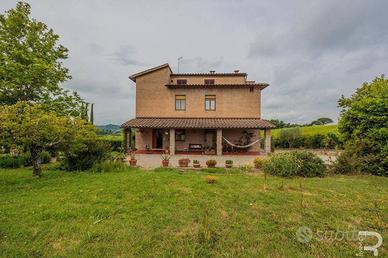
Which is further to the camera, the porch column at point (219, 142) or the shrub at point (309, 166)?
the porch column at point (219, 142)

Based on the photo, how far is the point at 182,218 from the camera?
14.9ft

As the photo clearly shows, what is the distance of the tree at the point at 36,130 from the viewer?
7.64 metres

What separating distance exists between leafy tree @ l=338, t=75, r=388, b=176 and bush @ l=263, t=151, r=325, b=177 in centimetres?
228

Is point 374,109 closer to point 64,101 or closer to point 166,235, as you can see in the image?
point 166,235

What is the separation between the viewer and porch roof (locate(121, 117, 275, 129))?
17188mm

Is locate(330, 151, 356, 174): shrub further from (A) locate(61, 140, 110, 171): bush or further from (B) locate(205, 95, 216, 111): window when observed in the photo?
(A) locate(61, 140, 110, 171): bush

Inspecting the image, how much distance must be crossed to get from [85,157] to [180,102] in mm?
11155

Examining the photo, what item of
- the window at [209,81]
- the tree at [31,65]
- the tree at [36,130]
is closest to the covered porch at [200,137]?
the window at [209,81]

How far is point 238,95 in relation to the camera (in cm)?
1983

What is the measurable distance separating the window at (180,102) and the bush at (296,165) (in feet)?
39.1

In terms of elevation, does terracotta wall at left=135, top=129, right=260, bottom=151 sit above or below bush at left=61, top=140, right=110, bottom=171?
above

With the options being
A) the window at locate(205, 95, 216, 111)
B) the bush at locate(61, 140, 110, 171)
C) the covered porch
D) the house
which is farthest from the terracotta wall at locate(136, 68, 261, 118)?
the bush at locate(61, 140, 110, 171)

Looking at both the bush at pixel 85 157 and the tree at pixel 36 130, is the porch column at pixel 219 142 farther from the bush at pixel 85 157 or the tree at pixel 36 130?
the tree at pixel 36 130

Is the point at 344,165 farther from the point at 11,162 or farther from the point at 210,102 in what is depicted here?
the point at 11,162
